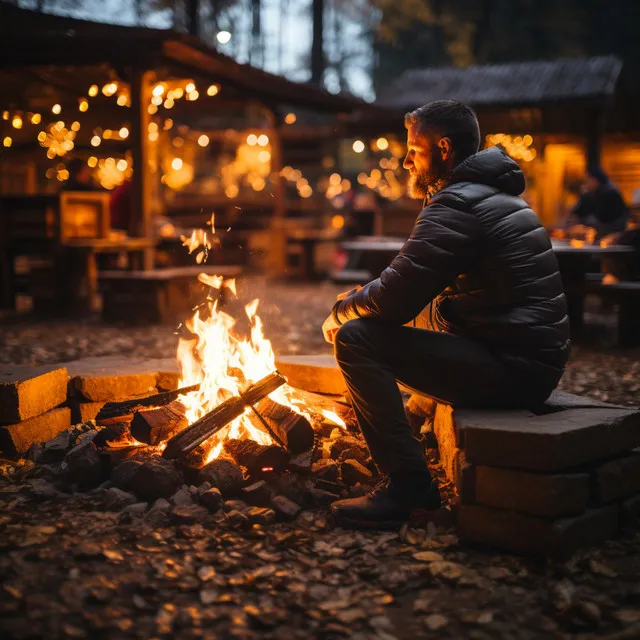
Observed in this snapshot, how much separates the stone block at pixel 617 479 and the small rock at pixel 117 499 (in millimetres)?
2311

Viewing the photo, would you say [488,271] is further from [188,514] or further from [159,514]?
[159,514]

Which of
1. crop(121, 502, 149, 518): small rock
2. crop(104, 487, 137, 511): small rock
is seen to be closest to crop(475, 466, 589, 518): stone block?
crop(121, 502, 149, 518): small rock

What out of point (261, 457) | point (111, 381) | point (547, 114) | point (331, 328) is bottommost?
point (261, 457)

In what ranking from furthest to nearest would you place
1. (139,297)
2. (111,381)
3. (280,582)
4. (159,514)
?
(139,297) < (111,381) < (159,514) < (280,582)

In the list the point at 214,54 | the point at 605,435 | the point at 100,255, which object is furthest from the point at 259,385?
the point at 100,255

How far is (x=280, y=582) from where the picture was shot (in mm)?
3074

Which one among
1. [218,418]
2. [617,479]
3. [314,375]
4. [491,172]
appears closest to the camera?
[617,479]

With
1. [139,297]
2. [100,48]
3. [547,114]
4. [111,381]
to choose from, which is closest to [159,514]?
[111,381]

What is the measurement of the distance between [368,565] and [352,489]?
2.54 feet

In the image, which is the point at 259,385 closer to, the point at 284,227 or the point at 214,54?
the point at 214,54

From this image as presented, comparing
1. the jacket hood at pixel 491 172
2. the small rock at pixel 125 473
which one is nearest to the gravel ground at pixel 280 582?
the small rock at pixel 125 473

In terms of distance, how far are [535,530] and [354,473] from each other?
1.15 m

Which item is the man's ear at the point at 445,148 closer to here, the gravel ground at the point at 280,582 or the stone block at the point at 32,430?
the gravel ground at the point at 280,582

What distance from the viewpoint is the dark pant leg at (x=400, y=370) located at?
3570 mm
